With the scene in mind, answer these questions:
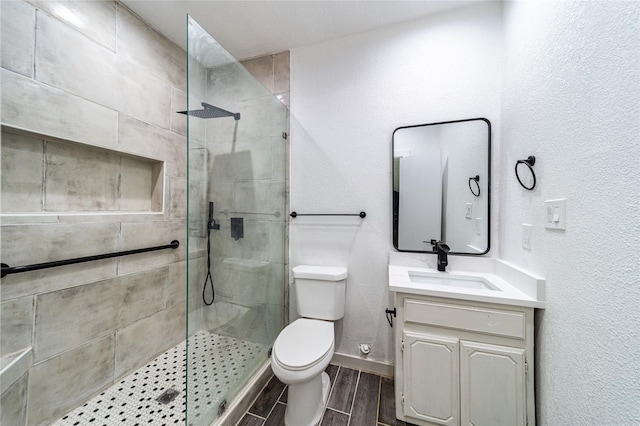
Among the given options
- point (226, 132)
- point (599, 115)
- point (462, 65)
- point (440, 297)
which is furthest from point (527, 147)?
point (226, 132)

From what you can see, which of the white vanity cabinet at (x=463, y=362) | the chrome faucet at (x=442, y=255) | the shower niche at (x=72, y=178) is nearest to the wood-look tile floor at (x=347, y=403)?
the white vanity cabinet at (x=463, y=362)

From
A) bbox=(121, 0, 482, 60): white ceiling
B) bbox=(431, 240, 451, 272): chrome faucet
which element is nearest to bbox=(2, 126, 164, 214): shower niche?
bbox=(121, 0, 482, 60): white ceiling

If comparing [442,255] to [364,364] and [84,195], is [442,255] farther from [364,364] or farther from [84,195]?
[84,195]

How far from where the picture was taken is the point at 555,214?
0.97 m

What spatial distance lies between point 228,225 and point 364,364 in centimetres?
143

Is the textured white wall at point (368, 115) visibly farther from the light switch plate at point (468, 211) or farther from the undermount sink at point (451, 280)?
the light switch plate at point (468, 211)

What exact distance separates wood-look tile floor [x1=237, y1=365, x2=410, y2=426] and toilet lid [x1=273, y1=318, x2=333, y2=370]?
0.42 m

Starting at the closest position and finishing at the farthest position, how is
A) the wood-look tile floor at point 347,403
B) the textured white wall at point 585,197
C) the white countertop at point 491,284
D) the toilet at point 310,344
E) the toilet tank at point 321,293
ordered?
the textured white wall at point 585,197 → the white countertop at point 491,284 → the toilet at point 310,344 → the wood-look tile floor at point 347,403 → the toilet tank at point 321,293

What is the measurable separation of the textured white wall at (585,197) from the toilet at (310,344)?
103 cm

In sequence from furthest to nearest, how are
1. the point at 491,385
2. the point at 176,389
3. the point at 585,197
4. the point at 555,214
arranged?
the point at 176,389, the point at 491,385, the point at 555,214, the point at 585,197

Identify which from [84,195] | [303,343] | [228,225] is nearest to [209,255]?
[228,225]

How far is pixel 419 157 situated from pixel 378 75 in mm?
708

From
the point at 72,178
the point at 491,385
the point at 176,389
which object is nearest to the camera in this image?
the point at 491,385

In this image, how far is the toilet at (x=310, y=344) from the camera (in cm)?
118
